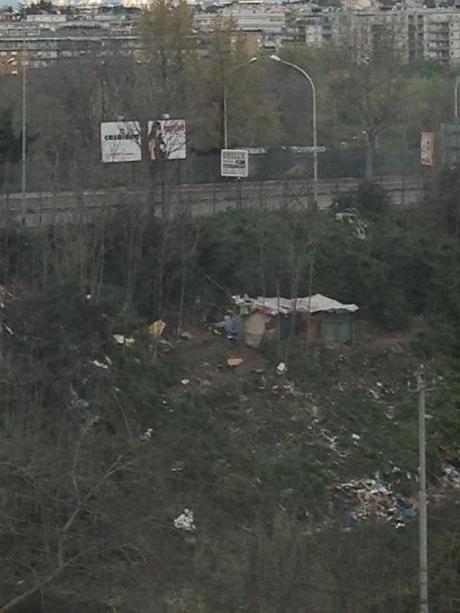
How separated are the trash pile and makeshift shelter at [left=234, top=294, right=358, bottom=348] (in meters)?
3.78

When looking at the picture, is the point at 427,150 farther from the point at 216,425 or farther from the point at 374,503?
the point at 374,503

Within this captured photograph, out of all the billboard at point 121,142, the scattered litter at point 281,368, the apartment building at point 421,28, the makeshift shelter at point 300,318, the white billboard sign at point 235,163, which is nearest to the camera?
the scattered litter at point 281,368

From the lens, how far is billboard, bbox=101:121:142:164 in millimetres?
26516

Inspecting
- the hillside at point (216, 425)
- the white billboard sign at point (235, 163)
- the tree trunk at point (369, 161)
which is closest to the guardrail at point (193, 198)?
the white billboard sign at point (235, 163)

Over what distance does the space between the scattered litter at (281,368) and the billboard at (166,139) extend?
7748 mm

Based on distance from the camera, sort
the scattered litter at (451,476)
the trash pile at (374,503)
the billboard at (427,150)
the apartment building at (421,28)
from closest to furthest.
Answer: the trash pile at (374,503) → the scattered litter at (451,476) → the billboard at (427,150) → the apartment building at (421,28)

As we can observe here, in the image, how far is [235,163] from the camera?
30.1 m

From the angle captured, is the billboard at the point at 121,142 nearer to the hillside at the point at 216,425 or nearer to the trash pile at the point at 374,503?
the hillside at the point at 216,425

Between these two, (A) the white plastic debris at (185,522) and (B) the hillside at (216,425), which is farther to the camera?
(A) the white plastic debris at (185,522)

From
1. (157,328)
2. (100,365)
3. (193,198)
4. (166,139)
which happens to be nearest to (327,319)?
(157,328)

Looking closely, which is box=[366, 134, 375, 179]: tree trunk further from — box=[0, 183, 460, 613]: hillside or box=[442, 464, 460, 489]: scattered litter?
box=[442, 464, 460, 489]: scattered litter

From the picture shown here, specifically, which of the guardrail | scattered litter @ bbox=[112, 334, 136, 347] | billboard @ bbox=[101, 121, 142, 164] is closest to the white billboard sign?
the guardrail

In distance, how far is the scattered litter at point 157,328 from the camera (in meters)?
19.7

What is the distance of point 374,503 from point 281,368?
11.4ft
